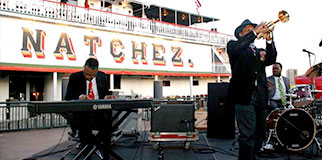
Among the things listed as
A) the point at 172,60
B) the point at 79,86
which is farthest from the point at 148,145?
the point at 172,60

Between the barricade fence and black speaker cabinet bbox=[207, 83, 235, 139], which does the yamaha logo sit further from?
the barricade fence

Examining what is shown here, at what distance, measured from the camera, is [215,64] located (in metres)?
20.6

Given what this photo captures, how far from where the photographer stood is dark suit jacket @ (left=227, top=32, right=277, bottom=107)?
3.03m

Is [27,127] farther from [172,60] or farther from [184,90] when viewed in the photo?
[184,90]

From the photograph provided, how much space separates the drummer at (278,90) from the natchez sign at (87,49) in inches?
418

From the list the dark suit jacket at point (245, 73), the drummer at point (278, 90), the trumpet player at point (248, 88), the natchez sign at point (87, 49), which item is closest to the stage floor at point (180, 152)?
the drummer at point (278, 90)

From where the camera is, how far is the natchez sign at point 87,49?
11.9 metres

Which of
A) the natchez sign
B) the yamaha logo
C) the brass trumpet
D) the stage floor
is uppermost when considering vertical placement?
the natchez sign

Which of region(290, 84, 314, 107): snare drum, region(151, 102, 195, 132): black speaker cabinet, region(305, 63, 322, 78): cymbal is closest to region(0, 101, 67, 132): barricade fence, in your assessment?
region(151, 102, 195, 132): black speaker cabinet

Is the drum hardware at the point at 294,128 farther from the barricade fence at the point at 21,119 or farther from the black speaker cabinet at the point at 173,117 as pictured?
the barricade fence at the point at 21,119

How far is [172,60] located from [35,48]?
8760 millimetres

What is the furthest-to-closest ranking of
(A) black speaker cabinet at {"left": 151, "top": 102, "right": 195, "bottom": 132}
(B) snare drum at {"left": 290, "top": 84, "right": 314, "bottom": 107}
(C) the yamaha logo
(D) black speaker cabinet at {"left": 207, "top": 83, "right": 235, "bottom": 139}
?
(D) black speaker cabinet at {"left": 207, "top": 83, "right": 235, "bottom": 139}
(A) black speaker cabinet at {"left": 151, "top": 102, "right": 195, "bottom": 132}
(B) snare drum at {"left": 290, "top": 84, "right": 314, "bottom": 107}
(C) the yamaha logo

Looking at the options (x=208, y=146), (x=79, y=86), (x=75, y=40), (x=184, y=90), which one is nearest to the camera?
(x=79, y=86)

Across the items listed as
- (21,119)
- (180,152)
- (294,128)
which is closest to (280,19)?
(294,128)
